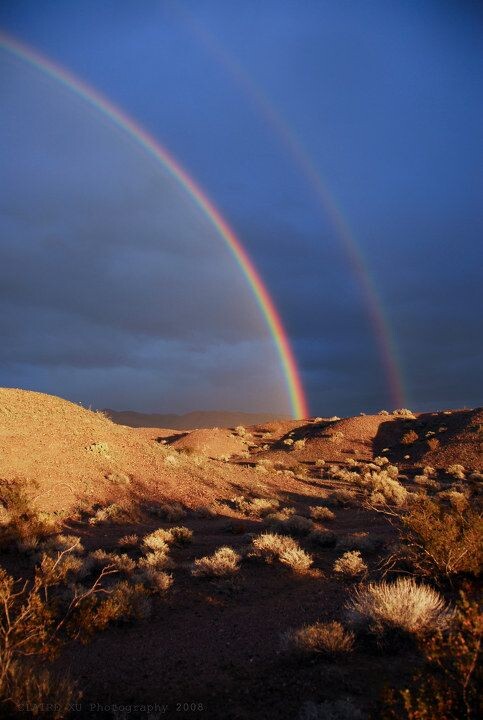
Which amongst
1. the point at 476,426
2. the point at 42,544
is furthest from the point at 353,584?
the point at 476,426

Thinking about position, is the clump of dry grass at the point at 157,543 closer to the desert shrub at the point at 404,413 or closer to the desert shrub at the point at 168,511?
the desert shrub at the point at 168,511

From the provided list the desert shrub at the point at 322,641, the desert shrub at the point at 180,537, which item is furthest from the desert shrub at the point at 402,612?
the desert shrub at the point at 180,537

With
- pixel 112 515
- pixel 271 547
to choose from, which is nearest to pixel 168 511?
pixel 112 515

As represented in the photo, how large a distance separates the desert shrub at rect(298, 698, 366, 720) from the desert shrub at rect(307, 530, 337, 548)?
9635 millimetres

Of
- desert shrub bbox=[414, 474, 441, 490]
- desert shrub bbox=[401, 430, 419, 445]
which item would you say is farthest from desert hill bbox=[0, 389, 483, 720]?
desert shrub bbox=[401, 430, 419, 445]

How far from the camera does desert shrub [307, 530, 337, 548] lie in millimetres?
15172

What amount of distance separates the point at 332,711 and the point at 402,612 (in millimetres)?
2536

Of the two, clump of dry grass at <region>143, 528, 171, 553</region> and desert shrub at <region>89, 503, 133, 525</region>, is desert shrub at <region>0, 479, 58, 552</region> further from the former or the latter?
clump of dry grass at <region>143, 528, 171, 553</region>

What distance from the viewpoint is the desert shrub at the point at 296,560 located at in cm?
1252

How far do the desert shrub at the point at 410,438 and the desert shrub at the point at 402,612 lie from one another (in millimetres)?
43450

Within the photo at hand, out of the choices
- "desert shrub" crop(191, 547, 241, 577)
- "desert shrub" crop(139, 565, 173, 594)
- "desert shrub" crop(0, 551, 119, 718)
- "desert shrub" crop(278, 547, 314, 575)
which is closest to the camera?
"desert shrub" crop(0, 551, 119, 718)

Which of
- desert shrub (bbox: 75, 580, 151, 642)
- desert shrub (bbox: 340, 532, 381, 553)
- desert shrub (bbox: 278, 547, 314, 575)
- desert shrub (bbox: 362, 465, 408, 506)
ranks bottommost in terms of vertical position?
desert shrub (bbox: 75, 580, 151, 642)

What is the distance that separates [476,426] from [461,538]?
39.8 m

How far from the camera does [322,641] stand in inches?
282
